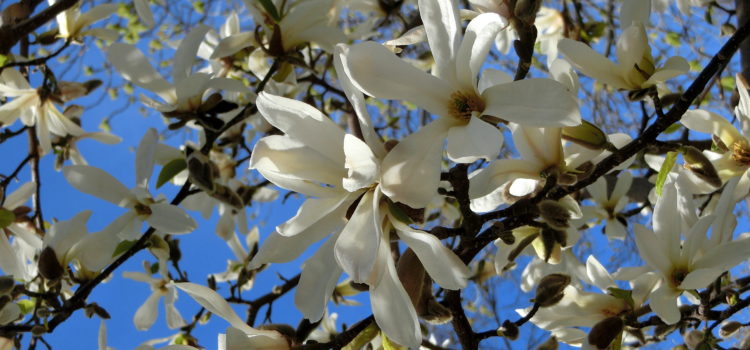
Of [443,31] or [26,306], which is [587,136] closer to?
[443,31]

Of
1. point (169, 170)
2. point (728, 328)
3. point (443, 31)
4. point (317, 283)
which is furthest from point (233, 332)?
point (728, 328)

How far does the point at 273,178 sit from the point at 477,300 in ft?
7.03

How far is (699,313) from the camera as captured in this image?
2.45 feet

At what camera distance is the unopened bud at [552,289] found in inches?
26.7

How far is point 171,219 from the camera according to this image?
85cm

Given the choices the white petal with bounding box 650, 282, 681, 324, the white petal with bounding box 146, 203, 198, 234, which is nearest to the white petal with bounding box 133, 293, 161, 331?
the white petal with bounding box 146, 203, 198, 234

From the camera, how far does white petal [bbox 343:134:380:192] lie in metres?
0.45

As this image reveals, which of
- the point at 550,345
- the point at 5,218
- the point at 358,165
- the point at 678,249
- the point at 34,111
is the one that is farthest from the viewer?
the point at 34,111

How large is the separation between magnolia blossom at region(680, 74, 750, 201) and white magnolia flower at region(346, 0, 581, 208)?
0.35 m

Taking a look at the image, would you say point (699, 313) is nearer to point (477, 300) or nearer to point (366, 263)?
point (366, 263)

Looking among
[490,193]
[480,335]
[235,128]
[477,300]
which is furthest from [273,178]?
[477,300]

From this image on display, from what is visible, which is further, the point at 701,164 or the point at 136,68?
the point at 136,68

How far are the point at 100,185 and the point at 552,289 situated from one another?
613 mm

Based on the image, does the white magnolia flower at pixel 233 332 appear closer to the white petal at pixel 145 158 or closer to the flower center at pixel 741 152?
the white petal at pixel 145 158
